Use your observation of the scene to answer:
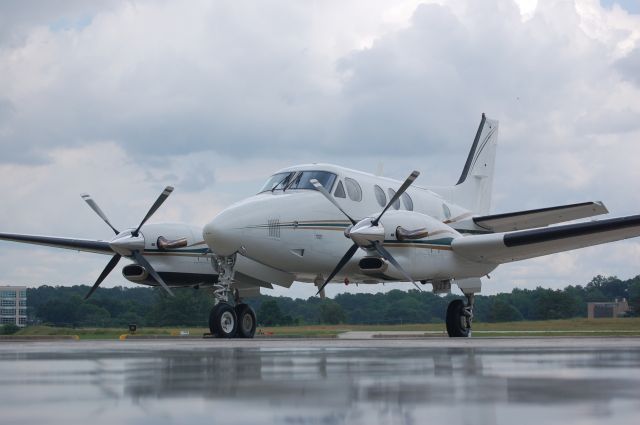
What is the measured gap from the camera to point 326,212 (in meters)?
24.0

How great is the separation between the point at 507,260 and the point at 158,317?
39751 mm

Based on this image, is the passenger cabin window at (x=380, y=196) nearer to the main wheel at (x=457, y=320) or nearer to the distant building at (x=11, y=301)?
the main wheel at (x=457, y=320)

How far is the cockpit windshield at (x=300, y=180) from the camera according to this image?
24.3 m

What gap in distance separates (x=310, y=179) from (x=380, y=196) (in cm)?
230

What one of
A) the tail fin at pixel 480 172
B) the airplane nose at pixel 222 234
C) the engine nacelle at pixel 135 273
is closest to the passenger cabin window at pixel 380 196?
the airplane nose at pixel 222 234

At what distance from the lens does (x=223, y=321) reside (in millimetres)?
22656

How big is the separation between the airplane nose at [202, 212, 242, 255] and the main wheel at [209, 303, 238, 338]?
1426 millimetres

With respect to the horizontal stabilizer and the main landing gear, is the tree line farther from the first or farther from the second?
the main landing gear

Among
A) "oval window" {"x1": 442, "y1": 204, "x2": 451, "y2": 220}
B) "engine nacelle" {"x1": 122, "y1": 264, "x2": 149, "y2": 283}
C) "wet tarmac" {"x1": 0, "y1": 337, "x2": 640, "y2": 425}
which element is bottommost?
"wet tarmac" {"x1": 0, "y1": 337, "x2": 640, "y2": 425}

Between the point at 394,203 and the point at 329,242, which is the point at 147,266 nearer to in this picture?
the point at 329,242

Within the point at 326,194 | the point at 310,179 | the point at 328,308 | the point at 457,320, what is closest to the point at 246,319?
the point at 326,194

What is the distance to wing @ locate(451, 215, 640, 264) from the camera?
22953 mm

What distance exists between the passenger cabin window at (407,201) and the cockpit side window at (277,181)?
3587 millimetres

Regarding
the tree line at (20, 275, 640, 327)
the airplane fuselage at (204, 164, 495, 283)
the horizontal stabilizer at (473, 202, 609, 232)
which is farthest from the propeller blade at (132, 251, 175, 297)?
the tree line at (20, 275, 640, 327)
